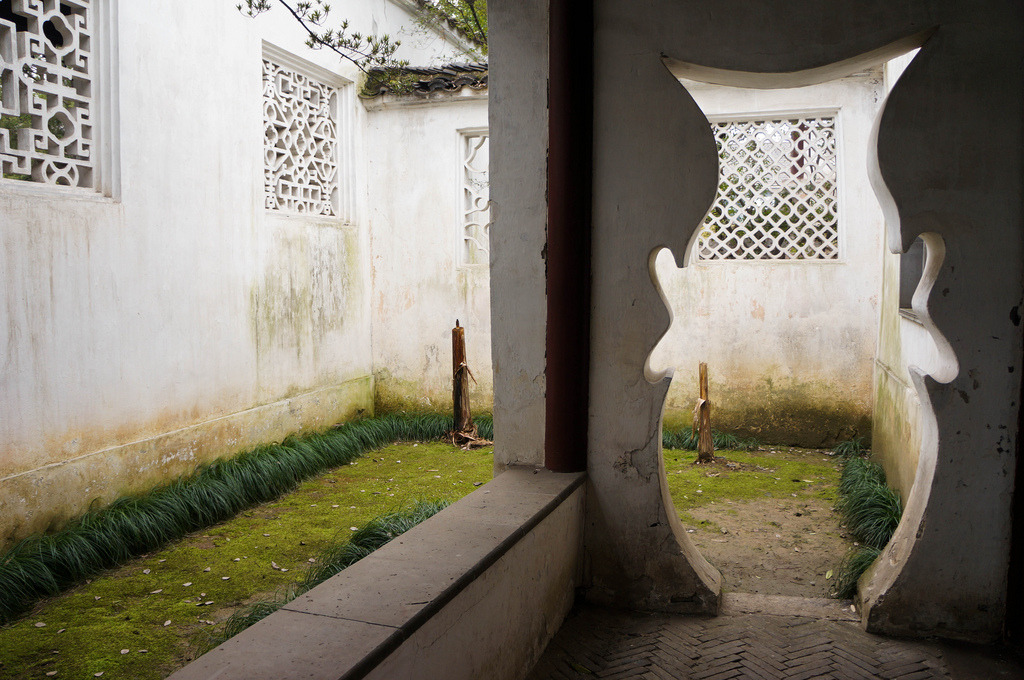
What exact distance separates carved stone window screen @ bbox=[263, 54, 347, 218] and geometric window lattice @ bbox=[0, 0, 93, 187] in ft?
6.64

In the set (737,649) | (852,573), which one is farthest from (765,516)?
(737,649)

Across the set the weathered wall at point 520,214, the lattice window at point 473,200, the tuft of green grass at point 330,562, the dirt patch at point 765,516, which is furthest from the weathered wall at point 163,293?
the dirt patch at point 765,516

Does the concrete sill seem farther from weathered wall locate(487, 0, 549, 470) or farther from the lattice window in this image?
the lattice window

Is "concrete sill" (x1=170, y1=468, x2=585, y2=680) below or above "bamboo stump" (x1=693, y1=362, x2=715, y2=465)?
above

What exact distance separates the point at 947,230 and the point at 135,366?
17.6 feet

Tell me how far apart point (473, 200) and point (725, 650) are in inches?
260

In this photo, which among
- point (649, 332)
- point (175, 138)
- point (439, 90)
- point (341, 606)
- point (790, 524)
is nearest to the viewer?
point (341, 606)

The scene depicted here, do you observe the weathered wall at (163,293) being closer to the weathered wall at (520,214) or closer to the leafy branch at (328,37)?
the leafy branch at (328,37)

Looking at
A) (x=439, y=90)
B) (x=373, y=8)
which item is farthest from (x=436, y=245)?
(x=373, y=8)

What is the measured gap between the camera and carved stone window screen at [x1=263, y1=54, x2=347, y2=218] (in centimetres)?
769

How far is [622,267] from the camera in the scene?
3480 millimetres

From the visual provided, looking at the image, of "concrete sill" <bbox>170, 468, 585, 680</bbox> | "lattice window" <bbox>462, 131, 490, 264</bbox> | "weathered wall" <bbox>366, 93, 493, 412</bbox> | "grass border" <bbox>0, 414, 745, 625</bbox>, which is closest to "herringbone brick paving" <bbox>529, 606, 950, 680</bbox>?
"concrete sill" <bbox>170, 468, 585, 680</bbox>

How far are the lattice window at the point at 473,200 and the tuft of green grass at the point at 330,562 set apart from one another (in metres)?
4.26

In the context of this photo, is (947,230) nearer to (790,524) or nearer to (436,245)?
(790,524)
